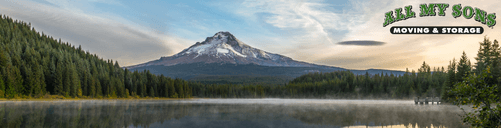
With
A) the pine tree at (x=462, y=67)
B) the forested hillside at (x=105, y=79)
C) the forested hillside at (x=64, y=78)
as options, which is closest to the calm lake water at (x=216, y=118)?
the forested hillside at (x=105, y=79)

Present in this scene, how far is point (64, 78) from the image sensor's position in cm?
11019

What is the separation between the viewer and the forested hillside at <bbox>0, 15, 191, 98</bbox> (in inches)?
3844

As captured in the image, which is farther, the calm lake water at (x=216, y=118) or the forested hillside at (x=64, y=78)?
the forested hillside at (x=64, y=78)

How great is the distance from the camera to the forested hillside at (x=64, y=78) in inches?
3844

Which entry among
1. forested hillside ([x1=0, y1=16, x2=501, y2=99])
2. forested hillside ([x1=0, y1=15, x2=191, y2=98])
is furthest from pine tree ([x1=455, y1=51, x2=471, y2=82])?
forested hillside ([x1=0, y1=15, x2=191, y2=98])

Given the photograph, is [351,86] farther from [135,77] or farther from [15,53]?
[15,53]

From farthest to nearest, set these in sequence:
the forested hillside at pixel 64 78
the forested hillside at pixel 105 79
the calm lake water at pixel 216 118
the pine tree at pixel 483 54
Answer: the forested hillside at pixel 64 78
the forested hillside at pixel 105 79
the pine tree at pixel 483 54
the calm lake water at pixel 216 118

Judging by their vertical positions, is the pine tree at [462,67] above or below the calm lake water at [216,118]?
above

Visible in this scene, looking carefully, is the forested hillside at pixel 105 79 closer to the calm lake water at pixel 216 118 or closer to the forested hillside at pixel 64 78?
the forested hillside at pixel 64 78

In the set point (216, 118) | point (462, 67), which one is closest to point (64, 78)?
point (216, 118)

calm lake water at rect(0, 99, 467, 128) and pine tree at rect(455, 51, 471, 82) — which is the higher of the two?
pine tree at rect(455, 51, 471, 82)

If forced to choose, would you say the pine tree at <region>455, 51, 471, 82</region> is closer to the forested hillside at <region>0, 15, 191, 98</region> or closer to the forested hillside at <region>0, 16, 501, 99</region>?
the forested hillside at <region>0, 16, 501, 99</region>

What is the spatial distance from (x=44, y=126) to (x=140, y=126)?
7125mm

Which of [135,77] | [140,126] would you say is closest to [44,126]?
[140,126]
